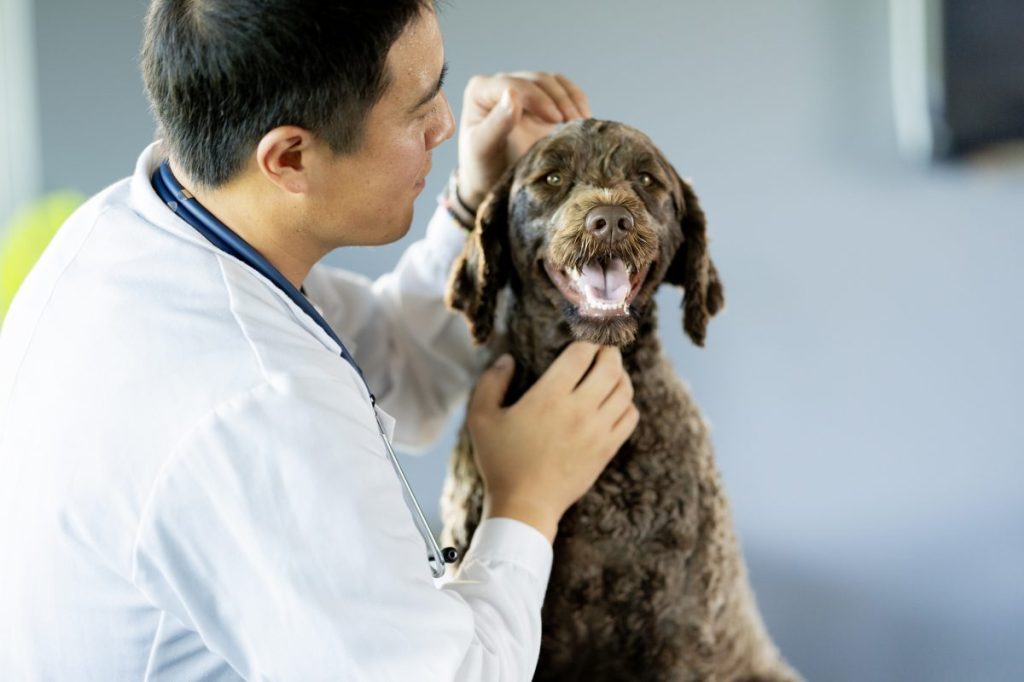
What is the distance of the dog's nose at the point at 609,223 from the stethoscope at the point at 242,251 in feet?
0.93

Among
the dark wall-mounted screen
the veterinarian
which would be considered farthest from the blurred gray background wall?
the veterinarian

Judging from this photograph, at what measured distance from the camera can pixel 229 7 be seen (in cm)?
95

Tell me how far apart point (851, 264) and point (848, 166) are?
0.20 meters

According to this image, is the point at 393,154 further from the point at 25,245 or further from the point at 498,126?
the point at 25,245

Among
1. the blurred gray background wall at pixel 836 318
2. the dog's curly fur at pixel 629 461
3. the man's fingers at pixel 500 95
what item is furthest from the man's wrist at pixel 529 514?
the blurred gray background wall at pixel 836 318

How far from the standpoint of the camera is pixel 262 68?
3.16 feet

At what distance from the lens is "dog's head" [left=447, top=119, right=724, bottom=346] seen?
1160mm

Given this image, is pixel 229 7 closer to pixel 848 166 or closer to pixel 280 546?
pixel 280 546

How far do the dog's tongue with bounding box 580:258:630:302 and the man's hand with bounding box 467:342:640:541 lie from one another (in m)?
0.09

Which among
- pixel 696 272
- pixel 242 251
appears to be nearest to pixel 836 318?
pixel 696 272

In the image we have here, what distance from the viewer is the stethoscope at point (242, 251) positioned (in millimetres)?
1024

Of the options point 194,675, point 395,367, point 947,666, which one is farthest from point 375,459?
point 947,666

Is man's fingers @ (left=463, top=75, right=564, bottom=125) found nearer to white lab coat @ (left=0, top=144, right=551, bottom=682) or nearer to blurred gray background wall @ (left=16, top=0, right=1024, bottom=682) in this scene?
white lab coat @ (left=0, top=144, right=551, bottom=682)

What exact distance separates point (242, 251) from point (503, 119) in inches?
18.3
